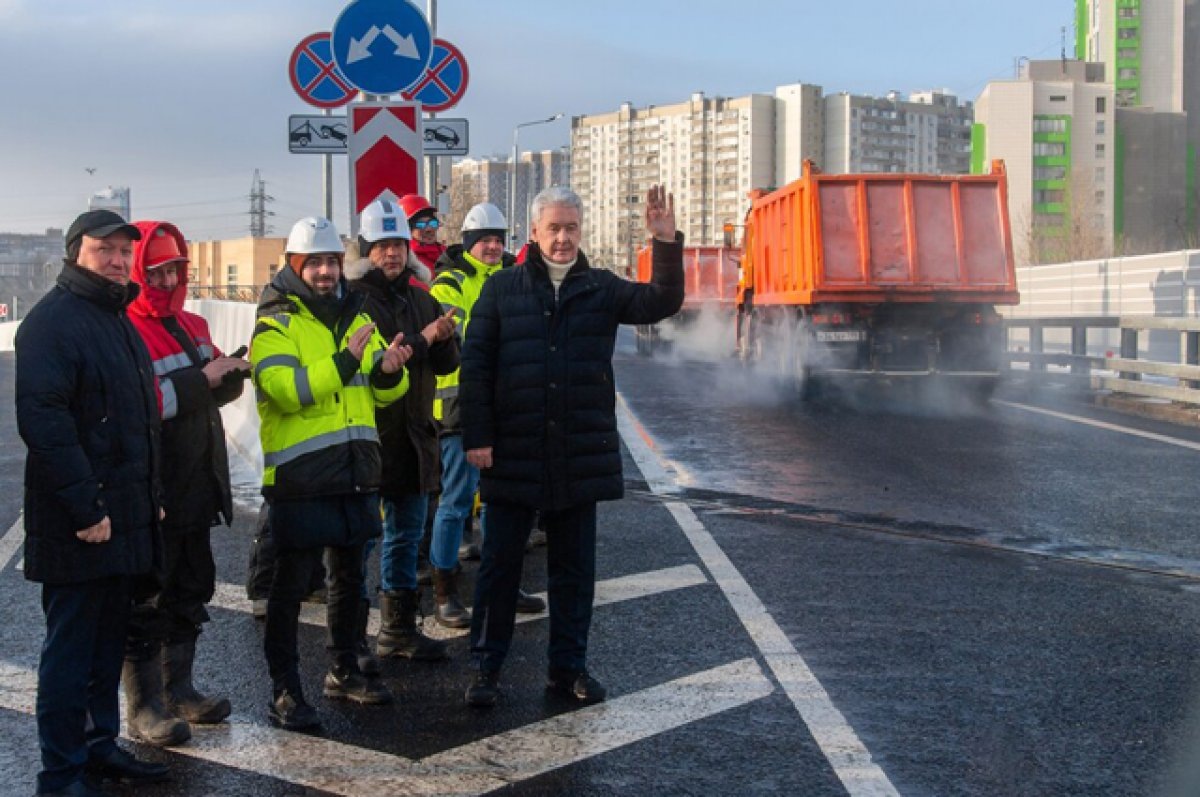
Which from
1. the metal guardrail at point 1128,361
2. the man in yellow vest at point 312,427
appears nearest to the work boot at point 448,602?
the man in yellow vest at point 312,427

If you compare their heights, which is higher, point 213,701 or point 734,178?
point 734,178

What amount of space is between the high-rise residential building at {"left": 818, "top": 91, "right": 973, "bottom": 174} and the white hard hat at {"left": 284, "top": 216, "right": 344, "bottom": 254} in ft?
472

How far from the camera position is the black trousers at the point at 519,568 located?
5777mm

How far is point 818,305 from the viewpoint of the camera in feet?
62.0

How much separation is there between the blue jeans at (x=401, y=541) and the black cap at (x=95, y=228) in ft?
6.91

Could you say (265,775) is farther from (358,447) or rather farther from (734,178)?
(734,178)

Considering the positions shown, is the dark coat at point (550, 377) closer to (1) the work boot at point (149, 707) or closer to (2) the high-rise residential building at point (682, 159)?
(1) the work boot at point (149, 707)

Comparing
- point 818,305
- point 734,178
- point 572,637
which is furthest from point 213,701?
point 734,178

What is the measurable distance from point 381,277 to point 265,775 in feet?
7.43

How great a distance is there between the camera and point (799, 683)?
5.77 metres

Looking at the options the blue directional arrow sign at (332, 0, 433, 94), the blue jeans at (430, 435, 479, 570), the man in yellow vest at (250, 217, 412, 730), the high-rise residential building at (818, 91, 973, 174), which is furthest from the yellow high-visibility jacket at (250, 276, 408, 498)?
the high-rise residential building at (818, 91, 973, 174)

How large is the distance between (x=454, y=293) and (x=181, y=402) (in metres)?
2.45

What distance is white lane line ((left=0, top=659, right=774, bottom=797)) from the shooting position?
4.68 metres

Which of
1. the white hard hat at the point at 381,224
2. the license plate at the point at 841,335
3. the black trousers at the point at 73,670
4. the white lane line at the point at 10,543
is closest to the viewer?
the black trousers at the point at 73,670
